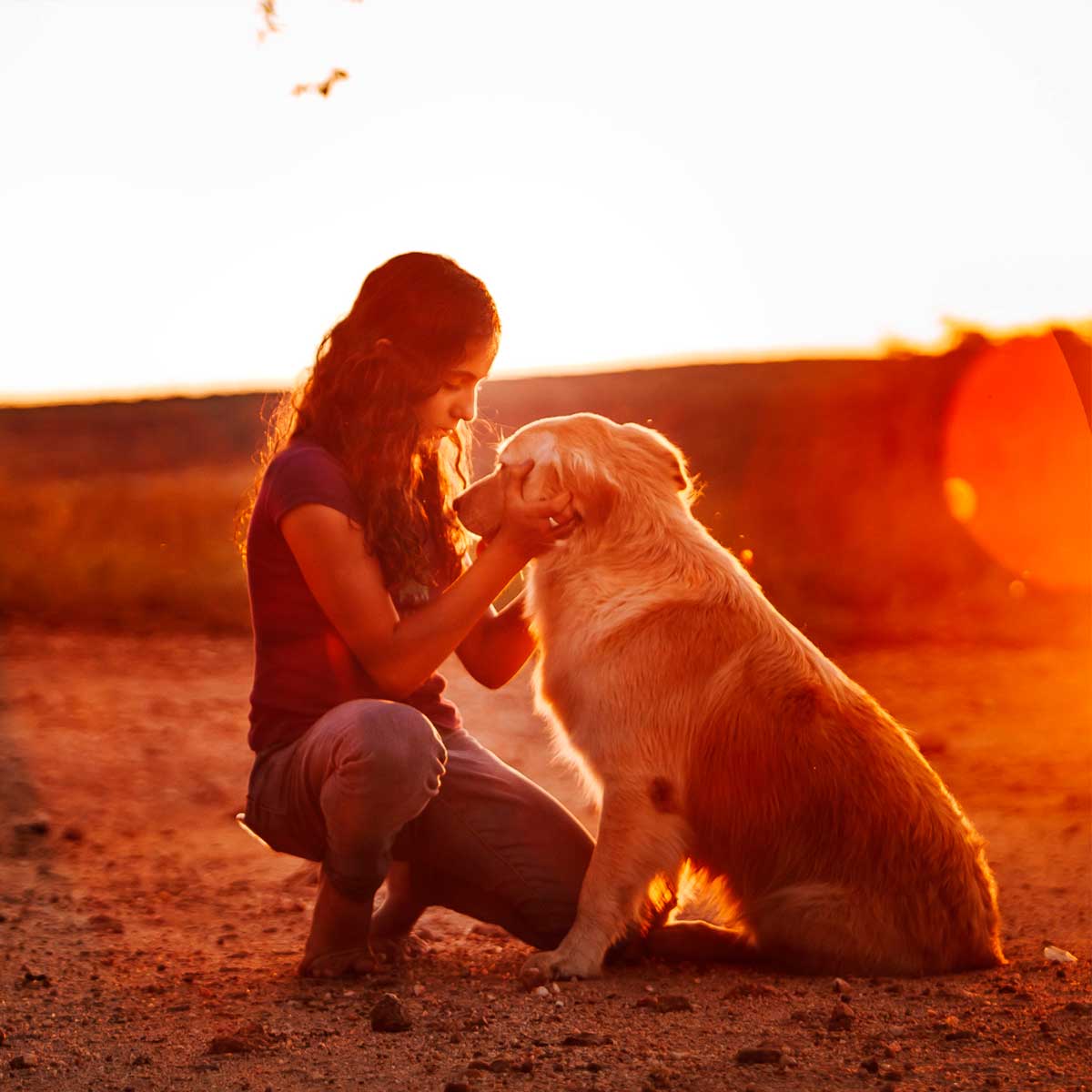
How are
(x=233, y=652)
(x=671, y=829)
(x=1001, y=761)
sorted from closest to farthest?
(x=671, y=829)
(x=1001, y=761)
(x=233, y=652)

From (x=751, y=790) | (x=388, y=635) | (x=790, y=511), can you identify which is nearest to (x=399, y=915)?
(x=388, y=635)

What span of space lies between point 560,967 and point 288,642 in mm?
1156

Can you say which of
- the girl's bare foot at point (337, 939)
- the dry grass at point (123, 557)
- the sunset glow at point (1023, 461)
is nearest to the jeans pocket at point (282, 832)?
Answer: the girl's bare foot at point (337, 939)

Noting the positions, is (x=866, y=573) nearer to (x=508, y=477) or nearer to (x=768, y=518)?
(x=768, y=518)

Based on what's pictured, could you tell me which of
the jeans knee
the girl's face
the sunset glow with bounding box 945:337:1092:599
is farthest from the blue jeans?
the sunset glow with bounding box 945:337:1092:599

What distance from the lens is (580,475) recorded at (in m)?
3.92

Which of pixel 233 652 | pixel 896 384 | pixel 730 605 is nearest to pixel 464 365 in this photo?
pixel 730 605

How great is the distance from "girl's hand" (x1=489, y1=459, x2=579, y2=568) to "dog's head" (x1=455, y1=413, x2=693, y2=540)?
25mm

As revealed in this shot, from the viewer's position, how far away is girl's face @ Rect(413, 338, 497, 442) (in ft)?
12.8

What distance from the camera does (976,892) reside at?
145 inches

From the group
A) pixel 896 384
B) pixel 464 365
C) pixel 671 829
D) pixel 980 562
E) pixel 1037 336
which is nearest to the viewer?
pixel 671 829

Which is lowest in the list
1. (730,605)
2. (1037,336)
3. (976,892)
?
(976,892)

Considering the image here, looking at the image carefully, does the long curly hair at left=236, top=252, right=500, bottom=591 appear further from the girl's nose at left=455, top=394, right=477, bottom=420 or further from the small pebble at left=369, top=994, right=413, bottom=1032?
the small pebble at left=369, top=994, right=413, bottom=1032

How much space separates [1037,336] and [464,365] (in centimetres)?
1629
